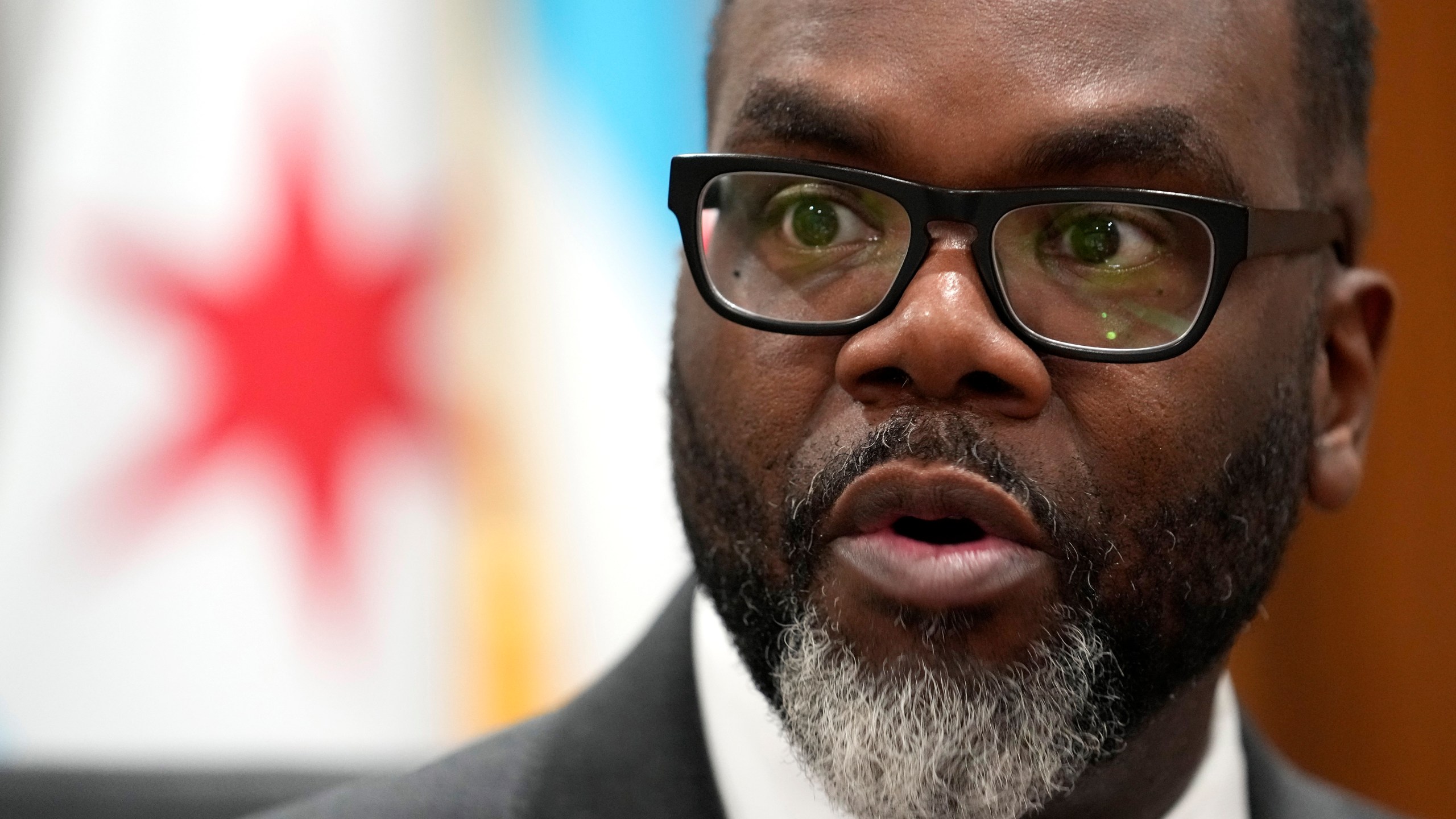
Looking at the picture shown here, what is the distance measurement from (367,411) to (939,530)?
1.85 m

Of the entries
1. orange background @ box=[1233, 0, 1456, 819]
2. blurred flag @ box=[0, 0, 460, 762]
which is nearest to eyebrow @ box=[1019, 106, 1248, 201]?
orange background @ box=[1233, 0, 1456, 819]

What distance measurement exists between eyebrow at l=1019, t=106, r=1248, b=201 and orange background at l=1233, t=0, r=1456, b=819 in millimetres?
1535

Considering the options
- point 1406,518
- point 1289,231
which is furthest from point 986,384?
point 1406,518

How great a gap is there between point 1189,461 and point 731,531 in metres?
0.43

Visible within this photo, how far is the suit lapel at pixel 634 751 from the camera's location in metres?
Result: 1.46

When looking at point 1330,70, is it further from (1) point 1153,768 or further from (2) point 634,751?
(2) point 634,751

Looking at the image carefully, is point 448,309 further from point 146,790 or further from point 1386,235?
point 1386,235

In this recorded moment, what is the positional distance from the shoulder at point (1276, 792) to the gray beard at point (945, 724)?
0.52 meters

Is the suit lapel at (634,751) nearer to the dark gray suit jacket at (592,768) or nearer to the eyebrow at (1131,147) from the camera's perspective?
the dark gray suit jacket at (592,768)

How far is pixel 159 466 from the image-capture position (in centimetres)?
287

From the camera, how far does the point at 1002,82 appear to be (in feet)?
4.36

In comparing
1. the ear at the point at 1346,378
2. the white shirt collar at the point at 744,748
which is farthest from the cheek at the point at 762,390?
the ear at the point at 1346,378

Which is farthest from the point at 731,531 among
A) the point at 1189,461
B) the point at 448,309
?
the point at 448,309

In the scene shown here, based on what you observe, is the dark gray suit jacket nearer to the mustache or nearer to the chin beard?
the chin beard
